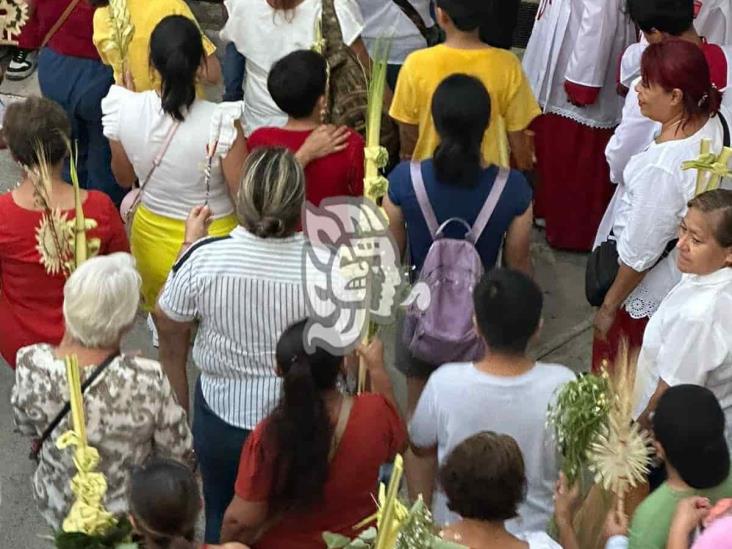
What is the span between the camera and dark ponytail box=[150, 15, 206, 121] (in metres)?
3.99

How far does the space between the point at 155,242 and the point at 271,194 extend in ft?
3.48

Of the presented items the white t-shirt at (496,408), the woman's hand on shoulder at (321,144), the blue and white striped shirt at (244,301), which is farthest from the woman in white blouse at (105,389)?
the woman's hand on shoulder at (321,144)

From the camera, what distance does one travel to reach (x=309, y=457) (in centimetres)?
284

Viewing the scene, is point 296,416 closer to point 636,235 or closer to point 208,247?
point 208,247

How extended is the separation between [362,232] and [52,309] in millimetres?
1090

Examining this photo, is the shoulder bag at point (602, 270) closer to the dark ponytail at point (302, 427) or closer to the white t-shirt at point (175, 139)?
the white t-shirt at point (175, 139)

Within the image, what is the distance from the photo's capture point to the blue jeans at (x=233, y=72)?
4.82 m

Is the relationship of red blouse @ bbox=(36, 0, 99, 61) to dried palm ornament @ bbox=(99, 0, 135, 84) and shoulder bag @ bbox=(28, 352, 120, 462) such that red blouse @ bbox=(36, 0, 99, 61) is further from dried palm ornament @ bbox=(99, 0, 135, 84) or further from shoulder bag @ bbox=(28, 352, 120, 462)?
shoulder bag @ bbox=(28, 352, 120, 462)

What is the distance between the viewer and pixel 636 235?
3.93m

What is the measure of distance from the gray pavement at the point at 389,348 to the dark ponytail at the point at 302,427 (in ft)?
5.58

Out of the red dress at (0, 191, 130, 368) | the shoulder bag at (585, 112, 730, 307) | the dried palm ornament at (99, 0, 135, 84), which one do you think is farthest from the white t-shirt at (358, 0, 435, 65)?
the red dress at (0, 191, 130, 368)

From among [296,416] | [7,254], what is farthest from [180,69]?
[296,416]

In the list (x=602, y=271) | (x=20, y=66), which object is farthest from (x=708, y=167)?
(x=20, y=66)

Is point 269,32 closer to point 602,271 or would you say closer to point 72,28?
point 72,28
